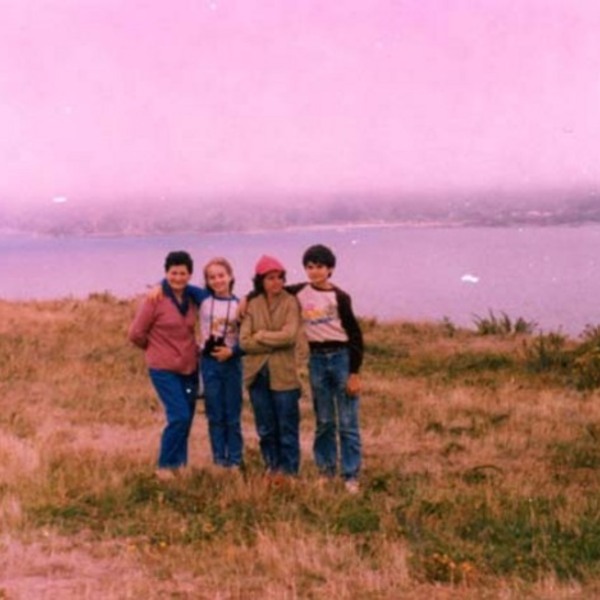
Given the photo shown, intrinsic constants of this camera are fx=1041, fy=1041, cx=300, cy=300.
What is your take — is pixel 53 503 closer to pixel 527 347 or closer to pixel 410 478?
pixel 410 478

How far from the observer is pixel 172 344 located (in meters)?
8.26

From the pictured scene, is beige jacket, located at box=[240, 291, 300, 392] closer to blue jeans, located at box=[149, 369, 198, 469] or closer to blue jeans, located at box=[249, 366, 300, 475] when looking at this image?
blue jeans, located at box=[249, 366, 300, 475]

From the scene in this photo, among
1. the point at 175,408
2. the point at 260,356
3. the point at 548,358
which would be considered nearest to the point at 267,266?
the point at 260,356

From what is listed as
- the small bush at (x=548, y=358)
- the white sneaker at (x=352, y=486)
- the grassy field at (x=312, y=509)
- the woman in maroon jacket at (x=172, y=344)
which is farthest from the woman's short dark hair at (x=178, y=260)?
the small bush at (x=548, y=358)

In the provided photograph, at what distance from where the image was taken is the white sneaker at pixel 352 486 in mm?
7787

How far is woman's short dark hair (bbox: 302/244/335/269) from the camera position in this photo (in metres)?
7.73

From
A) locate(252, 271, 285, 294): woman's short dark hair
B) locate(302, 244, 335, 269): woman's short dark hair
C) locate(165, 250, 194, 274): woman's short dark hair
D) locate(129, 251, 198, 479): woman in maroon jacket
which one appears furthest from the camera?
locate(129, 251, 198, 479): woman in maroon jacket

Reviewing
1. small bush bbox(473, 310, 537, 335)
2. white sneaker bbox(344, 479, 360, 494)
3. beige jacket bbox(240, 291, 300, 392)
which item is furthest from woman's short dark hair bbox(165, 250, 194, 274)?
small bush bbox(473, 310, 537, 335)

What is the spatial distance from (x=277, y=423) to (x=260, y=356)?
1.88 feet

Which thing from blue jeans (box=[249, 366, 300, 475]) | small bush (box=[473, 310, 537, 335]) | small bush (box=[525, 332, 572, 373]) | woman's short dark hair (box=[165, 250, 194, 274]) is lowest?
small bush (box=[473, 310, 537, 335])

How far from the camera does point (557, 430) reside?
11258mm

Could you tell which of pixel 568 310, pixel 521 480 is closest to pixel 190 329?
pixel 521 480

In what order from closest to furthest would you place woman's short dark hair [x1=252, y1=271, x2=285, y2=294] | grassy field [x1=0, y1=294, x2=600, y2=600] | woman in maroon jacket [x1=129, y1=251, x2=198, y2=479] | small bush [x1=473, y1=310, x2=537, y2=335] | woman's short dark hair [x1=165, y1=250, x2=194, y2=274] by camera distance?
grassy field [x1=0, y1=294, x2=600, y2=600] → woman's short dark hair [x1=252, y1=271, x2=285, y2=294] → woman's short dark hair [x1=165, y1=250, x2=194, y2=274] → woman in maroon jacket [x1=129, y1=251, x2=198, y2=479] → small bush [x1=473, y1=310, x2=537, y2=335]

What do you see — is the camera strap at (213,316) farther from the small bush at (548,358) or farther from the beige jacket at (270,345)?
the small bush at (548,358)
